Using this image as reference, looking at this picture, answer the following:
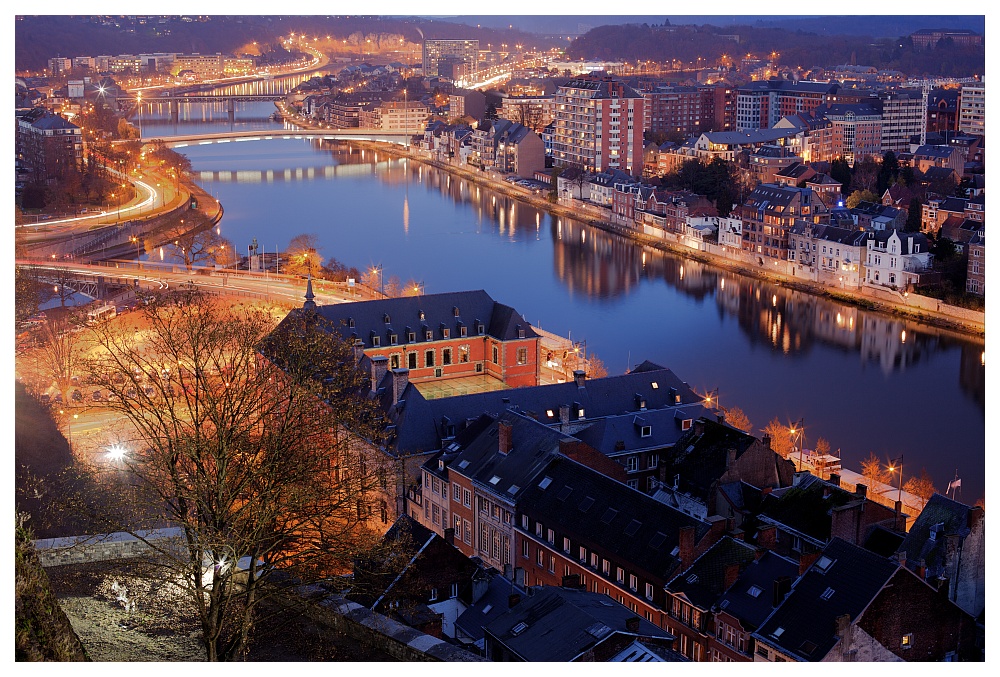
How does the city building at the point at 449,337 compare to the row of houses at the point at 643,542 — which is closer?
the row of houses at the point at 643,542

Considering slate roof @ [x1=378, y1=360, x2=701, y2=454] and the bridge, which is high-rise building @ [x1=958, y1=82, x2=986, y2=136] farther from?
slate roof @ [x1=378, y1=360, x2=701, y2=454]

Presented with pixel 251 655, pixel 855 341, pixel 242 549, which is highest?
pixel 242 549

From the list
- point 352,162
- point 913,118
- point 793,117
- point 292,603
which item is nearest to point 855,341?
point 292,603

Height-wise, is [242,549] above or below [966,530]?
above

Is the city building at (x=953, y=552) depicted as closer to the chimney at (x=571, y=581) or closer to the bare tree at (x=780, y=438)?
the chimney at (x=571, y=581)

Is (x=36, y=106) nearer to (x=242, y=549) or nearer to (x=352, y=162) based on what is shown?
(x=352, y=162)

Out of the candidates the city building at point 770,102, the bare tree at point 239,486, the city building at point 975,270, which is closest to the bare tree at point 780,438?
the bare tree at point 239,486

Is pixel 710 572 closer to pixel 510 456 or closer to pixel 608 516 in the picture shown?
pixel 608 516

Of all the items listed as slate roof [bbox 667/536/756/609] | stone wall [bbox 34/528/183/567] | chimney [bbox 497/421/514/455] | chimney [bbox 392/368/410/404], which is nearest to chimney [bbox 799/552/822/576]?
slate roof [bbox 667/536/756/609]
